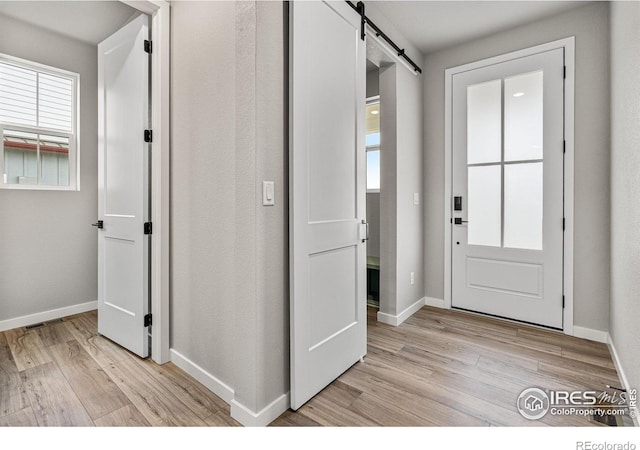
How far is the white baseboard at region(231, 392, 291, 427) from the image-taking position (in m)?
1.51

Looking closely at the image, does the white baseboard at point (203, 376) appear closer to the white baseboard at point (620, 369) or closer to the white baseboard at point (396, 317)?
the white baseboard at point (396, 317)

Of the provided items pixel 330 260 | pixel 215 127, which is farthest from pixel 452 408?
pixel 215 127

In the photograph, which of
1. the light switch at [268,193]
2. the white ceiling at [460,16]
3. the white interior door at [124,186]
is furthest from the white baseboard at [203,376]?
the white ceiling at [460,16]

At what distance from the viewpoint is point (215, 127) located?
1.83 metres

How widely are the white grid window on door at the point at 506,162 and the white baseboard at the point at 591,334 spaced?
0.70 m

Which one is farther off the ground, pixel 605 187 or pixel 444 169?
pixel 444 169

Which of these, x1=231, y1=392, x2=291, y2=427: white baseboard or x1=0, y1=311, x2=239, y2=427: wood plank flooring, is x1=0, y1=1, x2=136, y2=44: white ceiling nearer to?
x1=0, y1=311, x2=239, y2=427: wood plank flooring

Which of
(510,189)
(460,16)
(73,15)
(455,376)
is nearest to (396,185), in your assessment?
(510,189)

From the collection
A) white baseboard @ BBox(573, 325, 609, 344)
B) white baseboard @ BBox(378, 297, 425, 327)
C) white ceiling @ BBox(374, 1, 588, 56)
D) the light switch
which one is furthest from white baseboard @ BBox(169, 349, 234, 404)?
white ceiling @ BBox(374, 1, 588, 56)

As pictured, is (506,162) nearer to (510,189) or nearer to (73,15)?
(510,189)

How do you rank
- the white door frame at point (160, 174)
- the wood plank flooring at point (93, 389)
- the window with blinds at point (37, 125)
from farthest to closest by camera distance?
the window with blinds at point (37, 125) → the white door frame at point (160, 174) → the wood plank flooring at point (93, 389)

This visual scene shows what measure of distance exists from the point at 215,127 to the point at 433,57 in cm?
256

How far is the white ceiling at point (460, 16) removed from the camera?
254 cm

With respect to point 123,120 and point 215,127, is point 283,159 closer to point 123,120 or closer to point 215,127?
point 215,127
